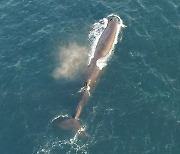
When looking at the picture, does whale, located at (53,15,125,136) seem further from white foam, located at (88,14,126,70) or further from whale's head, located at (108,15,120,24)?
white foam, located at (88,14,126,70)

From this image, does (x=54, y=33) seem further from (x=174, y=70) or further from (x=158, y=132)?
(x=158, y=132)

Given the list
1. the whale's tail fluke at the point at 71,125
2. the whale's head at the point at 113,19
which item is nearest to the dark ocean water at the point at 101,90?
the whale's tail fluke at the point at 71,125

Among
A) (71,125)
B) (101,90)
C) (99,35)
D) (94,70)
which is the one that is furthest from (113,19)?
(71,125)

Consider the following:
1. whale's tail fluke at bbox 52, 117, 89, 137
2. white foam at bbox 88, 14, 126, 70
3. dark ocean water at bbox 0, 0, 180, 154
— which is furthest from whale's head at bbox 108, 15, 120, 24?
whale's tail fluke at bbox 52, 117, 89, 137

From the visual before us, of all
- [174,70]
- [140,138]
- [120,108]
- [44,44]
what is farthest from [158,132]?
[44,44]

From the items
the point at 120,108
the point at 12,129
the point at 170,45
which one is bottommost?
the point at 12,129

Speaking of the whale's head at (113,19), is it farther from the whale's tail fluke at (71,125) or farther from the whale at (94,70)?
the whale's tail fluke at (71,125)
